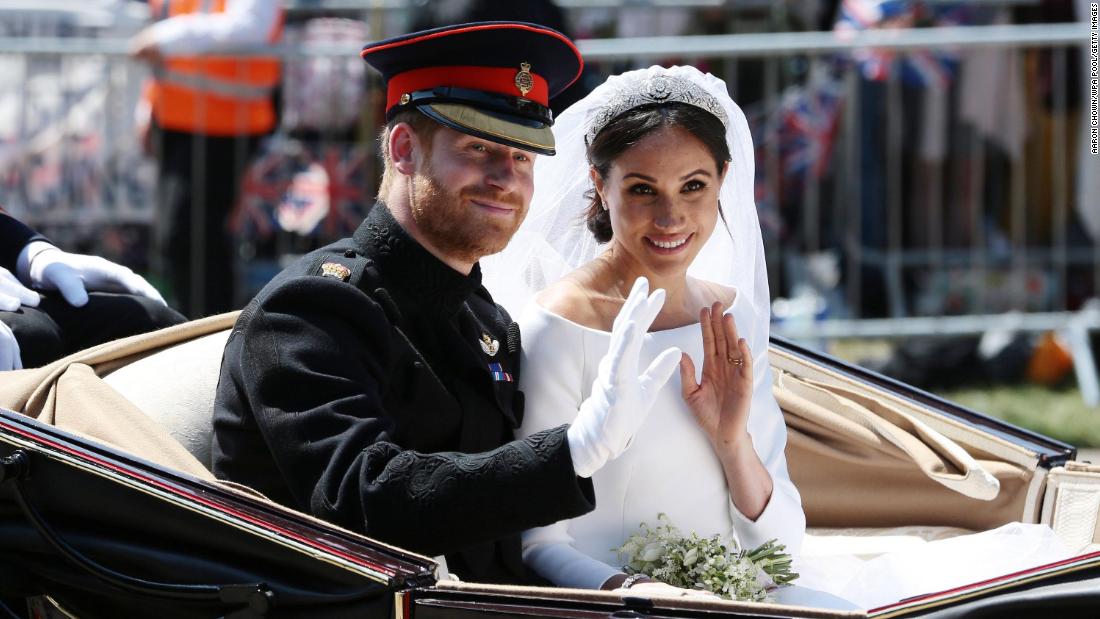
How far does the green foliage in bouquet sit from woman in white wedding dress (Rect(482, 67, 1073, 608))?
0.13ft

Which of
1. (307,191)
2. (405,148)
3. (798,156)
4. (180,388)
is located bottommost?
(180,388)

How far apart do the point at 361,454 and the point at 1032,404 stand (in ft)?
16.4

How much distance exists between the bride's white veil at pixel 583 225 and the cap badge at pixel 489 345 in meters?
0.37

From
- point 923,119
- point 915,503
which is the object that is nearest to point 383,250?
point 915,503

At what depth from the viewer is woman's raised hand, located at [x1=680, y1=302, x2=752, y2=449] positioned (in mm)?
2840

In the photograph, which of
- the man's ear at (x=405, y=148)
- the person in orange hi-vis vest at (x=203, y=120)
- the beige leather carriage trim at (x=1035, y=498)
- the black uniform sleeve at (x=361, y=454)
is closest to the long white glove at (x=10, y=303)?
the black uniform sleeve at (x=361, y=454)

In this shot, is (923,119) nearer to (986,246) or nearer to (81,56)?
(986,246)

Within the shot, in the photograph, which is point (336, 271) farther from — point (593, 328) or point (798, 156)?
point (798, 156)

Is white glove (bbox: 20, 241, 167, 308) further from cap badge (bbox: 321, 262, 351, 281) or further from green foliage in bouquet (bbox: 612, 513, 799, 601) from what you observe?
green foliage in bouquet (bbox: 612, 513, 799, 601)

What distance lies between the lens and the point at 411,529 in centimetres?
231

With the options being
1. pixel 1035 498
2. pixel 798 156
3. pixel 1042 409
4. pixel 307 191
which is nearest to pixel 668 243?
pixel 1035 498

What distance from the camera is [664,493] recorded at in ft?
9.41

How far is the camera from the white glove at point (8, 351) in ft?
9.80

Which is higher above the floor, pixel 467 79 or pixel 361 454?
pixel 467 79
